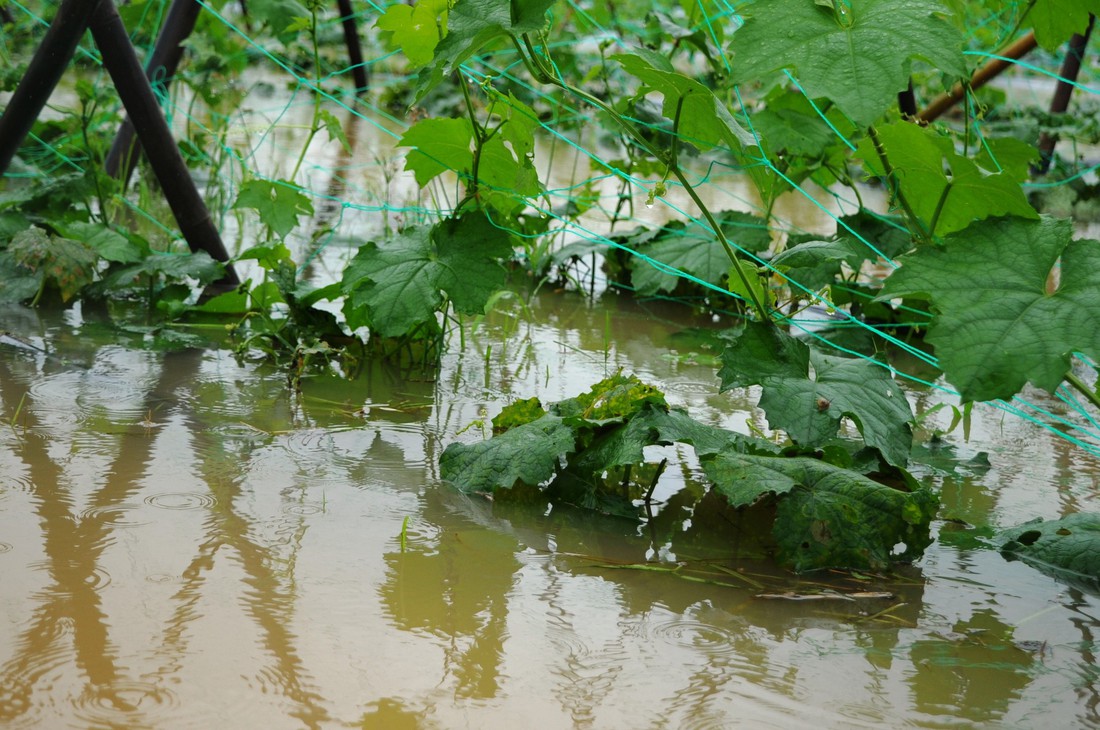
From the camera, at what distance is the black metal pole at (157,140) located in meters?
2.75

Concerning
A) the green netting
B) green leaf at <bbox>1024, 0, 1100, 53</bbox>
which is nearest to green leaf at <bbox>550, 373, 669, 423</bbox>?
the green netting

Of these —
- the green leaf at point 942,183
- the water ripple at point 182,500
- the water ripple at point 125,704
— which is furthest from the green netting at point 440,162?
the water ripple at point 125,704

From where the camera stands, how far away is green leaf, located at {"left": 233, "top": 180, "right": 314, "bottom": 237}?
2.64 m

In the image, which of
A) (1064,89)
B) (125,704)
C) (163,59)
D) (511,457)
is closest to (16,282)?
(163,59)

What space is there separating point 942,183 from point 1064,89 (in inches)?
133

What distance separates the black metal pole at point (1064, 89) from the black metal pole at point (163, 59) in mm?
2941

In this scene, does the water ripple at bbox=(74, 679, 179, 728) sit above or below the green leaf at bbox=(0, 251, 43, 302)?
below

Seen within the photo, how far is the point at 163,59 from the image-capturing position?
11.5 feet

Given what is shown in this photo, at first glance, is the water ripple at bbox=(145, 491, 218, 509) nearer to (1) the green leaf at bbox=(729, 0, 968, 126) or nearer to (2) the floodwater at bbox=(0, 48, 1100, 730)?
(2) the floodwater at bbox=(0, 48, 1100, 730)

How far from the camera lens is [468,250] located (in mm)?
2262

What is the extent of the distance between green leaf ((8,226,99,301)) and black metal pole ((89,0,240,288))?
0.86 ft

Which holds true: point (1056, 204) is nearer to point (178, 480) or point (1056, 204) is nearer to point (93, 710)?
point (178, 480)

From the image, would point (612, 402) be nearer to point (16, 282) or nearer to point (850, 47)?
point (850, 47)

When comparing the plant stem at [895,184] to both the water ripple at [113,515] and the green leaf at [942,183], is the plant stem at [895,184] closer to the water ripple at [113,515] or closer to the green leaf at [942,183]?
the green leaf at [942,183]
